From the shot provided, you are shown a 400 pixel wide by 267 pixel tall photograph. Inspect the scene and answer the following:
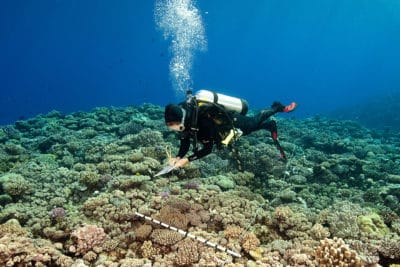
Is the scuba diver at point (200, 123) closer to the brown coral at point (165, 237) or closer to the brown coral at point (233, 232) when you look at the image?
the brown coral at point (165, 237)

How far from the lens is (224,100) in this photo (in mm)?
7688

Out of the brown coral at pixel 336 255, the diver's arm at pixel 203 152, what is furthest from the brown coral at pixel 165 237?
the brown coral at pixel 336 255

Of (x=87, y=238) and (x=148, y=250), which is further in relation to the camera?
(x=87, y=238)

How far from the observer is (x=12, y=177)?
8.51 m

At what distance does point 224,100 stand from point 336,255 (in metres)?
4.26

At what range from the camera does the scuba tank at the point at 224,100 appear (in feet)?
23.2

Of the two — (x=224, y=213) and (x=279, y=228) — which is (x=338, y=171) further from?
(x=224, y=213)

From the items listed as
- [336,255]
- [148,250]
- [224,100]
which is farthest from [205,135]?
[336,255]

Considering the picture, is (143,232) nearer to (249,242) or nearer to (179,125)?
(249,242)

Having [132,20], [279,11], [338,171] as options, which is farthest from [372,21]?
[338,171]

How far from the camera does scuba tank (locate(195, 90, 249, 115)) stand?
7.09m

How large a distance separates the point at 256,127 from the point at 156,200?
376cm

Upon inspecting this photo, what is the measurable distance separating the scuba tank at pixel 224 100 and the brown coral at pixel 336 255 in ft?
12.4

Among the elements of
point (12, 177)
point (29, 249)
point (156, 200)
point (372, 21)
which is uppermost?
point (372, 21)
